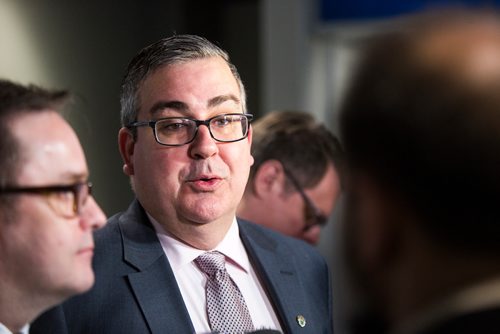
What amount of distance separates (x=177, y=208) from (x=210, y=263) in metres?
0.19

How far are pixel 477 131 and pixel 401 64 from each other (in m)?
0.12

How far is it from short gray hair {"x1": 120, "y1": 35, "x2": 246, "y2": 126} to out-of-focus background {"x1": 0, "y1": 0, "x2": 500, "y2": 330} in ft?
8.18

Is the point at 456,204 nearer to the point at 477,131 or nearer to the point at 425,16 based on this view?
Result: the point at 477,131

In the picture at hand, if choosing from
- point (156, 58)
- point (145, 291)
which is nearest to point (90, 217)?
point (145, 291)

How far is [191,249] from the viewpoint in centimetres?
207

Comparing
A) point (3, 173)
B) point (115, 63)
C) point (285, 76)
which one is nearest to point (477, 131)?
point (3, 173)

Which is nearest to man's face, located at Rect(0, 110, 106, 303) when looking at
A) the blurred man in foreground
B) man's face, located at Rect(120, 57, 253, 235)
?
the blurred man in foreground

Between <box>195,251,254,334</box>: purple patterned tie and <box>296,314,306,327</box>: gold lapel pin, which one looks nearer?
<box>195,251,254,334</box>: purple patterned tie

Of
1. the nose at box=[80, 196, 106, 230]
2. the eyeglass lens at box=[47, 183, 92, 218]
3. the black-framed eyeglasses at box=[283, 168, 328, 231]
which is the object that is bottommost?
the black-framed eyeglasses at box=[283, 168, 328, 231]

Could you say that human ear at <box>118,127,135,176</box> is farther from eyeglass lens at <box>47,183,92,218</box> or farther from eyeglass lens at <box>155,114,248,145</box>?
eyeglass lens at <box>47,183,92,218</box>

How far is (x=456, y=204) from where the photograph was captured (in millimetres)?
903

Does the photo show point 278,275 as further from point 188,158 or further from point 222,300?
point 188,158

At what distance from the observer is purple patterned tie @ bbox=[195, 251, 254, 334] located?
1938 mm

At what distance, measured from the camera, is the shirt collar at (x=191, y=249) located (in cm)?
206
